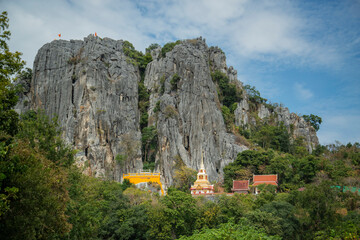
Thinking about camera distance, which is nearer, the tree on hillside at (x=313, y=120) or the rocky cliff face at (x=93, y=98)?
the rocky cliff face at (x=93, y=98)

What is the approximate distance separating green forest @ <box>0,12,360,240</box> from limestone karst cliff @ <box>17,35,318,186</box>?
151 inches

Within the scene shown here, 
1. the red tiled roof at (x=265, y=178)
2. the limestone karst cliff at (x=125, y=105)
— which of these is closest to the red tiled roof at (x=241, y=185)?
the red tiled roof at (x=265, y=178)

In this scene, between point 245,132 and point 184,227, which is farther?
point 245,132

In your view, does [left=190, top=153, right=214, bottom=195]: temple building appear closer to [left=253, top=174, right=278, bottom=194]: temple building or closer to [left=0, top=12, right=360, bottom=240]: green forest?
[left=0, top=12, right=360, bottom=240]: green forest

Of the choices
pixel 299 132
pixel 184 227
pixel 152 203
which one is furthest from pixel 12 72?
pixel 299 132

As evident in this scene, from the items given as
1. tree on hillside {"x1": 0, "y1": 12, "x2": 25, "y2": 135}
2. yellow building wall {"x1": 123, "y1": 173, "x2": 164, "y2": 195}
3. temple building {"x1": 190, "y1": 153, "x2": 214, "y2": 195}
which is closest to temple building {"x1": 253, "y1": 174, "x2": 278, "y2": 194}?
temple building {"x1": 190, "y1": 153, "x2": 214, "y2": 195}

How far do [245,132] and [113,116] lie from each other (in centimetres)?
1766

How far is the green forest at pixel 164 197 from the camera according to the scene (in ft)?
36.5

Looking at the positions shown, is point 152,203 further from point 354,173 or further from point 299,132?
point 299,132

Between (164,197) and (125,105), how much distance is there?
75.3ft

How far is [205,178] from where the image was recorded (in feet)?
134

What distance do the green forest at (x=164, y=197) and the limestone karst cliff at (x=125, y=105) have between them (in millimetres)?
3840

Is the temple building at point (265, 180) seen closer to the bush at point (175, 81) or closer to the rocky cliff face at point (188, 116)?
the rocky cliff face at point (188, 116)

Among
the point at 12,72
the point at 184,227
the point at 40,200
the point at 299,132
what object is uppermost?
the point at 299,132
